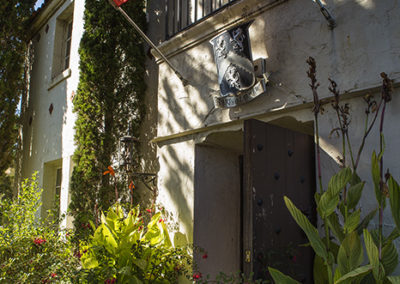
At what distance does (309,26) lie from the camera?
9.71 ft

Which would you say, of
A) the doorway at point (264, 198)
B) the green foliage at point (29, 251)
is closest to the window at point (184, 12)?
the doorway at point (264, 198)

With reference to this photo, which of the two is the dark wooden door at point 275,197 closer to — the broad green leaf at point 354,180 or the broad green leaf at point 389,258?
the broad green leaf at point 354,180

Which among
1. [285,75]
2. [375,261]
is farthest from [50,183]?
[375,261]

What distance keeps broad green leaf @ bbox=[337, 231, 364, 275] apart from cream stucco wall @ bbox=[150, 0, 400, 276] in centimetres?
64

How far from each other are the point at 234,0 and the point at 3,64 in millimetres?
5646

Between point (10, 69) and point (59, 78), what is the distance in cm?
143

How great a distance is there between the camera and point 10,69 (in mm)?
7477

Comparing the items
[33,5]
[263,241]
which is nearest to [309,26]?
[263,241]

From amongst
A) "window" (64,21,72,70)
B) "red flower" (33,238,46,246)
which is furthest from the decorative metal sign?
"window" (64,21,72,70)

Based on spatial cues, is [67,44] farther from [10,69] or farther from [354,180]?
[354,180]

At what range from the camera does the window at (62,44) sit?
7.28 meters

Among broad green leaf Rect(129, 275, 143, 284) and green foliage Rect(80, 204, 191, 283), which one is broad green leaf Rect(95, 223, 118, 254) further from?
broad green leaf Rect(129, 275, 143, 284)

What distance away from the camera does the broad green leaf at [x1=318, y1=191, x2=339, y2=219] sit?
1.95 metres

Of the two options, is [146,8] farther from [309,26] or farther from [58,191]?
[58,191]
